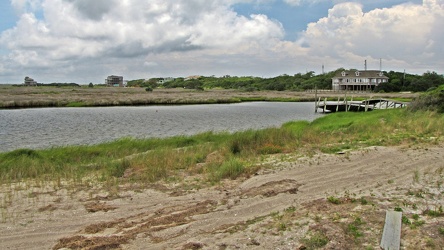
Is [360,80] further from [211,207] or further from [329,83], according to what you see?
[211,207]

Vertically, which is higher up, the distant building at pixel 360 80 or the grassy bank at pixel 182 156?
the distant building at pixel 360 80

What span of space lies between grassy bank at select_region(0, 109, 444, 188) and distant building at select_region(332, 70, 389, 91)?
8846 centimetres

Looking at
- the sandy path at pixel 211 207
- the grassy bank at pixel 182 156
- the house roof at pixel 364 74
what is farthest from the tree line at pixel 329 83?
the sandy path at pixel 211 207

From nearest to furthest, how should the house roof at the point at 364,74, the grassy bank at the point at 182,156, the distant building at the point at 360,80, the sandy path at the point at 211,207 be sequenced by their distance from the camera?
the sandy path at the point at 211,207 → the grassy bank at the point at 182,156 → the distant building at the point at 360,80 → the house roof at the point at 364,74

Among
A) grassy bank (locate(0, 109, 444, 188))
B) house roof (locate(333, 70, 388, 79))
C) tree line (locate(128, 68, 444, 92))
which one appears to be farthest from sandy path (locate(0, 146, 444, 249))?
house roof (locate(333, 70, 388, 79))

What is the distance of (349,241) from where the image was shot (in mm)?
6426

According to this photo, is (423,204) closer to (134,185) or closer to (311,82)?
(134,185)

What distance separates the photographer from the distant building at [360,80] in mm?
103062

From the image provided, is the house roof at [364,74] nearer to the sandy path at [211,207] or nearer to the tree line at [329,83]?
the tree line at [329,83]

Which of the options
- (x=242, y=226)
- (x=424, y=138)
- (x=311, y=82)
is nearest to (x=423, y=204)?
(x=242, y=226)

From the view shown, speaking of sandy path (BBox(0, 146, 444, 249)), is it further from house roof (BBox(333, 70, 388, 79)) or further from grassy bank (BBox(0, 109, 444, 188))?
house roof (BBox(333, 70, 388, 79))

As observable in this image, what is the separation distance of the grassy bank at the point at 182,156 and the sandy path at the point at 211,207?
1506 mm

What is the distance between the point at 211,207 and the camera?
8.66 meters

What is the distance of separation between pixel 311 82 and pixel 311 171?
120 metres
